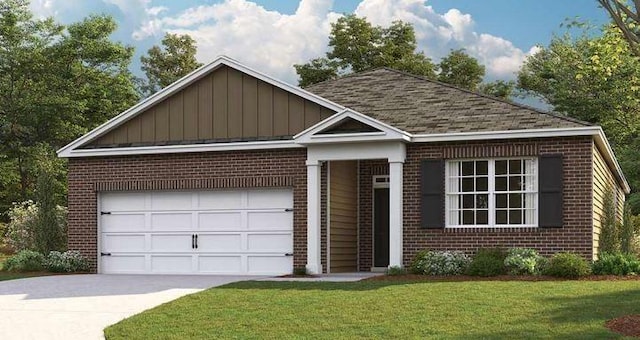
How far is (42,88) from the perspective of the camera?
41.4 metres

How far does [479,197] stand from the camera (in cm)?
1875

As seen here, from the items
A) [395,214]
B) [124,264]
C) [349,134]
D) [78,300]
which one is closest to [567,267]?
[395,214]

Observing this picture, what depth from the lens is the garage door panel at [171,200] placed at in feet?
68.6

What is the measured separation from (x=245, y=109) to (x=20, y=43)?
973 inches

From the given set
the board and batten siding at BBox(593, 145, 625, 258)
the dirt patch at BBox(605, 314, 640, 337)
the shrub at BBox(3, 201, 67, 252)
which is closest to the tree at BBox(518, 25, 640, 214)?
the board and batten siding at BBox(593, 145, 625, 258)

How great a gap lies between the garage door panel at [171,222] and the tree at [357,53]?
2251 cm

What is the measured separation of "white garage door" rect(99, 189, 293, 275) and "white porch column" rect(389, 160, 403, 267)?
2.44 metres

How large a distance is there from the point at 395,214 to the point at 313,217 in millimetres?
1821

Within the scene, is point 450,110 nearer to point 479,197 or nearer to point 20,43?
point 479,197

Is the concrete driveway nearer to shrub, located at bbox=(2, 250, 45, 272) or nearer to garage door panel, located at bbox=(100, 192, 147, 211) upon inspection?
garage door panel, located at bbox=(100, 192, 147, 211)

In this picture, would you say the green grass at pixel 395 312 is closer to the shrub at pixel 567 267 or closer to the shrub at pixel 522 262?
the shrub at pixel 567 267

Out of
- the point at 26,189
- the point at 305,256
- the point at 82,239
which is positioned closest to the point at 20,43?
the point at 26,189

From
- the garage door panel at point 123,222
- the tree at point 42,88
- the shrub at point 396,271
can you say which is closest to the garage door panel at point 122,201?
the garage door panel at point 123,222

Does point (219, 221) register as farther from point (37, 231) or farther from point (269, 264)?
point (37, 231)
